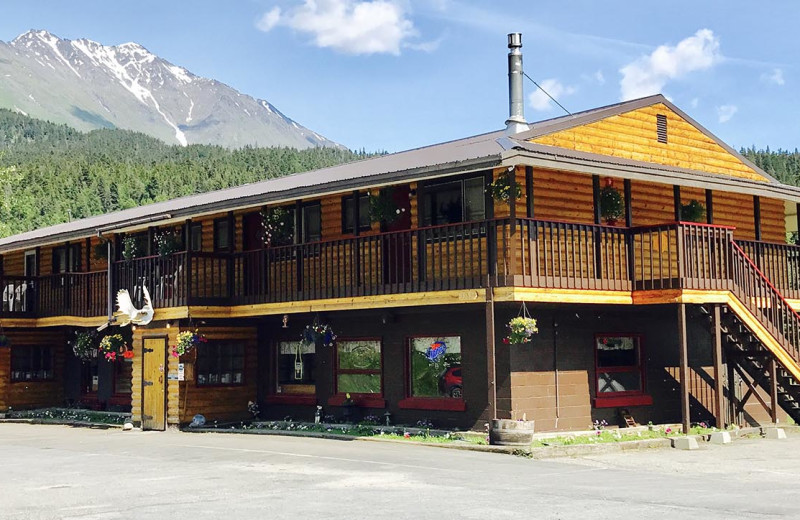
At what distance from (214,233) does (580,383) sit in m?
11.0

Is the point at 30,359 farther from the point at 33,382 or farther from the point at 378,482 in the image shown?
the point at 378,482

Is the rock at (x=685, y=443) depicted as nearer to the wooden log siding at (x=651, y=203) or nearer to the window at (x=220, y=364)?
the wooden log siding at (x=651, y=203)

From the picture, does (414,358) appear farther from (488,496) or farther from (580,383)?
(488,496)

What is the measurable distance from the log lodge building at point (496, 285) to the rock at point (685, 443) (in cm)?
109

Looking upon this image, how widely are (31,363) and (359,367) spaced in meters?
15.1

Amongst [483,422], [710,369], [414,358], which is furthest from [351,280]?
[710,369]

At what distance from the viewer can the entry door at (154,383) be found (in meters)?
26.0

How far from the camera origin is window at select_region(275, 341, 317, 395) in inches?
1012

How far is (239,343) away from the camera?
2702cm

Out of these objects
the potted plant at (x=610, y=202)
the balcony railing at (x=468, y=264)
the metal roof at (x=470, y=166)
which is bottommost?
the balcony railing at (x=468, y=264)

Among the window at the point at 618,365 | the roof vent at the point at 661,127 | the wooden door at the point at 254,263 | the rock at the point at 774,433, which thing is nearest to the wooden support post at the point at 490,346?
the window at the point at 618,365

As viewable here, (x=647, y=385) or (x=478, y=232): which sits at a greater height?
(x=478, y=232)

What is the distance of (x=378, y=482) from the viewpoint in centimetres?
1456

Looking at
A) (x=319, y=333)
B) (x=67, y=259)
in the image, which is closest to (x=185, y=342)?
(x=319, y=333)
